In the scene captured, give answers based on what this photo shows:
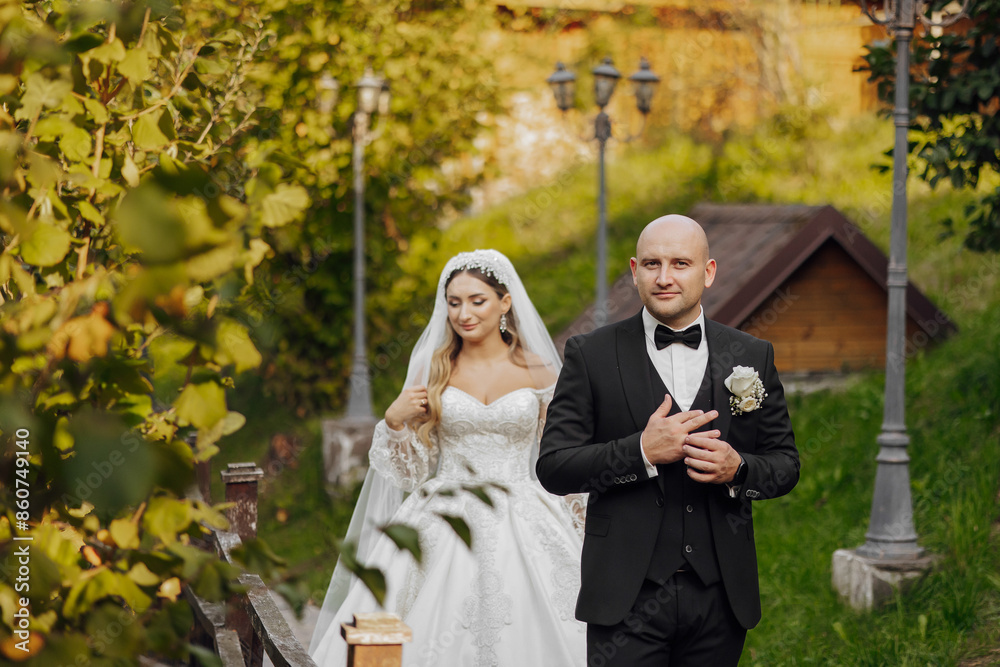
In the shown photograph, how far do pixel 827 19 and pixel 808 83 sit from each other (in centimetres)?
201

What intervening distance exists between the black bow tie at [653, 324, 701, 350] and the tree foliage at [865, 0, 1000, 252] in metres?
3.75

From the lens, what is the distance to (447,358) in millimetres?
5172

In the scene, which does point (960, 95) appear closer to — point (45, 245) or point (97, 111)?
point (97, 111)

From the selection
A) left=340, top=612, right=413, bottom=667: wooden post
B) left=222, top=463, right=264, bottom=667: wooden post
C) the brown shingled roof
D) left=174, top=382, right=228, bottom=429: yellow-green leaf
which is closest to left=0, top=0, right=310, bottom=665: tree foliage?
left=174, top=382, right=228, bottom=429: yellow-green leaf

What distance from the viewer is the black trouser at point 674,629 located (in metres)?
3.04

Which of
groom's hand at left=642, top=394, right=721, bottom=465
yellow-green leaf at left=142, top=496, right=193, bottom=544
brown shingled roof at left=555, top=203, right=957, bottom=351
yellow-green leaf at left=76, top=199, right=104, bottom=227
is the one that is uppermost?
brown shingled roof at left=555, top=203, right=957, bottom=351

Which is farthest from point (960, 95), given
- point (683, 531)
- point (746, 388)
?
point (683, 531)

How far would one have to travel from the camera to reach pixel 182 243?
1.16m

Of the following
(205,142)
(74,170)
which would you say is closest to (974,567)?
(205,142)

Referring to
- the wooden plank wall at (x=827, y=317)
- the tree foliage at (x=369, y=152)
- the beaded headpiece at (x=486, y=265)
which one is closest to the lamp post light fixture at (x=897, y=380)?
the beaded headpiece at (x=486, y=265)

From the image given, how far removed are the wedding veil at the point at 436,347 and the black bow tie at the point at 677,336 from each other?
6.18 ft

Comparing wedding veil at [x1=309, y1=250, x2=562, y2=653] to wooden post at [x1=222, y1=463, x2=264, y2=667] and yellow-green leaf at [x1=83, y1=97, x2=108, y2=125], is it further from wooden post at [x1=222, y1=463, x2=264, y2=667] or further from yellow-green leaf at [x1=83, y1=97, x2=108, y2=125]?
yellow-green leaf at [x1=83, y1=97, x2=108, y2=125]

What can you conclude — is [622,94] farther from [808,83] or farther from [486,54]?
[486,54]

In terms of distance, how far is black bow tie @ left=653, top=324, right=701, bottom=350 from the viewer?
328 centimetres
